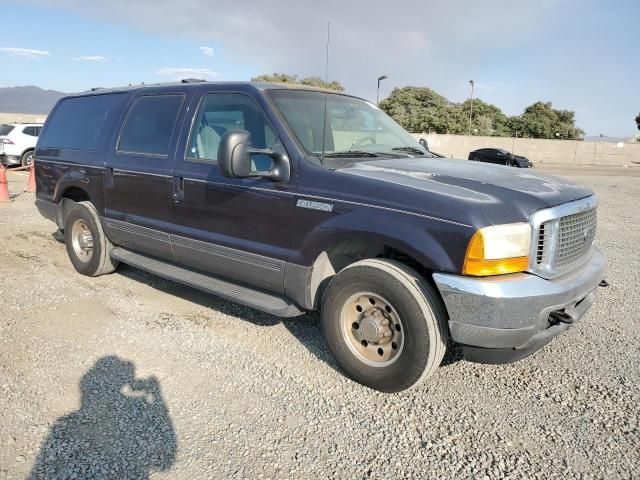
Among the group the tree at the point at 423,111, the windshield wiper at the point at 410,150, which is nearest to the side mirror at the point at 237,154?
the windshield wiper at the point at 410,150

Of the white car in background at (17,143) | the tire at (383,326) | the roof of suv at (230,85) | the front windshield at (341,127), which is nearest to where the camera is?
the tire at (383,326)

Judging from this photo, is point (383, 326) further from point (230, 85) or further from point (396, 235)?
point (230, 85)

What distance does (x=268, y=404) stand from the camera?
10.2 ft

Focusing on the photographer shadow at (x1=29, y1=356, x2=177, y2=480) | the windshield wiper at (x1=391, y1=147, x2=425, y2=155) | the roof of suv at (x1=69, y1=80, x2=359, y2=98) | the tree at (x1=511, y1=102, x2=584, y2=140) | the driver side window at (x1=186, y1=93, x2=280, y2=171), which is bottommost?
the photographer shadow at (x1=29, y1=356, x2=177, y2=480)

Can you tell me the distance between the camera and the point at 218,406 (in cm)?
308

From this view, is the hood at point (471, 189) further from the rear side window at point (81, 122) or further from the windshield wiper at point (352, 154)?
the rear side window at point (81, 122)

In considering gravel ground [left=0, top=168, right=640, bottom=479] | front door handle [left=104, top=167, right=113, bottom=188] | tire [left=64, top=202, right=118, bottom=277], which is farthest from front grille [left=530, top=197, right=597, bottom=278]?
tire [left=64, top=202, right=118, bottom=277]

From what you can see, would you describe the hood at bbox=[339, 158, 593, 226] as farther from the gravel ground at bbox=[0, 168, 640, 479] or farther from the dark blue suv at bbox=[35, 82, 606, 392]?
the gravel ground at bbox=[0, 168, 640, 479]

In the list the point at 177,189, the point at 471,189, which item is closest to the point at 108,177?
the point at 177,189

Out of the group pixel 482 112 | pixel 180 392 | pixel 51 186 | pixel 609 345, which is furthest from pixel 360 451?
pixel 482 112

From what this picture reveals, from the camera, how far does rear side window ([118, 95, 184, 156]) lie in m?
4.46

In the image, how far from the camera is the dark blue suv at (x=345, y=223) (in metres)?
2.87

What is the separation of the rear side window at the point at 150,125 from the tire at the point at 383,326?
218 centimetres

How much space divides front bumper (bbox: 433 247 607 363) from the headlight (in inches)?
2.1
